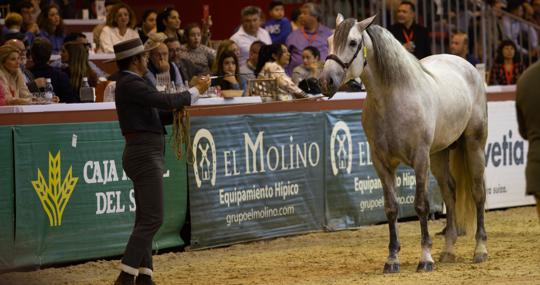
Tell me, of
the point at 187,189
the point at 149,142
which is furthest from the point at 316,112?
the point at 149,142

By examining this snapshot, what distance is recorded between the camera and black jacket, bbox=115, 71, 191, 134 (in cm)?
862

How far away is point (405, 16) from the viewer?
631 inches

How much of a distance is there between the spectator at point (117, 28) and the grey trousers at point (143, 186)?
5.55 m

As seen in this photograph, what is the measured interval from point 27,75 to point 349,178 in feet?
14.0

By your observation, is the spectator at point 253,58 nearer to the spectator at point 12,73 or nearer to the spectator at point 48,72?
the spectator at point 48,72

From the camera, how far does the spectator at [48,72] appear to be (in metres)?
11.9

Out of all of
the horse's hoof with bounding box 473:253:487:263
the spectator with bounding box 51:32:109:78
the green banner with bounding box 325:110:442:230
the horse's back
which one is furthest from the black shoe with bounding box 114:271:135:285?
the green banner with bounding box 325:110:442:230

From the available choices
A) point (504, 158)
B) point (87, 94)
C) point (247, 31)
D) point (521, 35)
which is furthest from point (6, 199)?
point (521, 35)

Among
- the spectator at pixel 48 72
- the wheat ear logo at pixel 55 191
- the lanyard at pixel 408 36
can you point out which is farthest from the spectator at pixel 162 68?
the lanyard at pixel 408 36

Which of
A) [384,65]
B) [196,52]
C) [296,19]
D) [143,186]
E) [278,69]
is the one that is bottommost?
[143,186]

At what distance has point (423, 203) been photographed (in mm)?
10188

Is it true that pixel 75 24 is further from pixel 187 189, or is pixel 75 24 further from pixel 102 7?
pixel 187 189

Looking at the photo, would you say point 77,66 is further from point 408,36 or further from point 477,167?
point 408,36

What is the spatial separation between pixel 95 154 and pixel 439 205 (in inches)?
230
